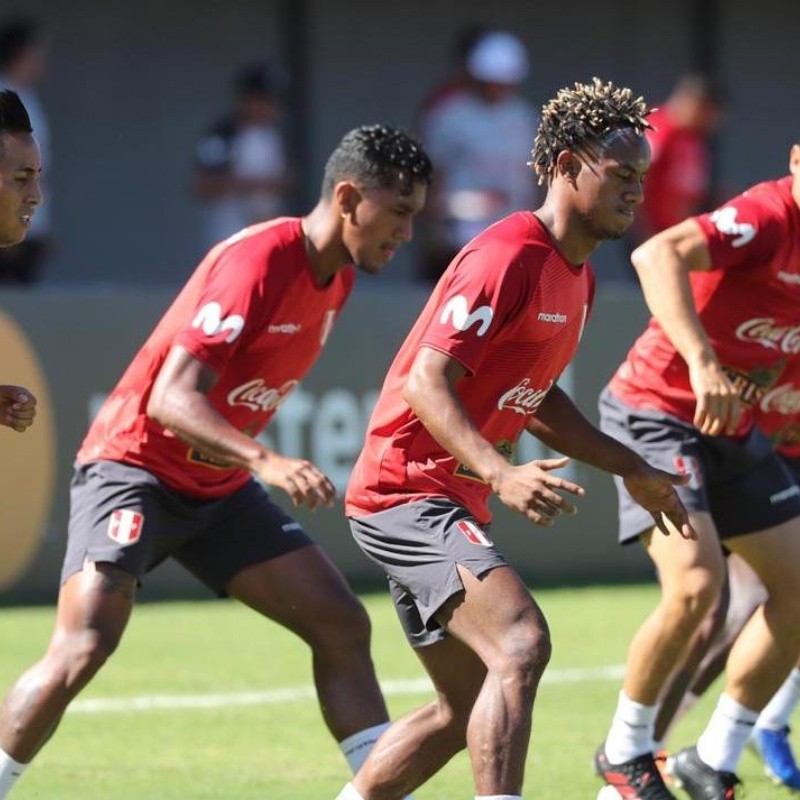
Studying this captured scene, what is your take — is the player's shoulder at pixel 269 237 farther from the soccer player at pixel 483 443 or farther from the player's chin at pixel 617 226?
the player's chin at pixel 617 226

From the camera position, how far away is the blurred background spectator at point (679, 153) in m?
15.8

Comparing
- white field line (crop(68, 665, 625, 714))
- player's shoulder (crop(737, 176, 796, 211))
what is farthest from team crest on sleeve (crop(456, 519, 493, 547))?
white field line (crop(68, 665, 625, 714))

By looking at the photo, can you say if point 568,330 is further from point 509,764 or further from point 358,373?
point 358,373

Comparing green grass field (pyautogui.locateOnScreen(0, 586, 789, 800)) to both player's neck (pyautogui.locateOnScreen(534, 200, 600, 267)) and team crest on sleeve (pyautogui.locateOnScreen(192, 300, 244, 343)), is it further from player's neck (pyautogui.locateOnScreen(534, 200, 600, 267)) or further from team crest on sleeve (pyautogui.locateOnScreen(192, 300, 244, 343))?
player's neck (pyautogui.locateOnScreen(534, 200, 600, 267))

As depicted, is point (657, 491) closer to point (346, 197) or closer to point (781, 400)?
point (346, 197)

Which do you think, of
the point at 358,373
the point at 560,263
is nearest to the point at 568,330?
the point at 560,263

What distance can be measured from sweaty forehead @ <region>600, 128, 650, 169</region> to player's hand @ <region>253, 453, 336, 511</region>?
1.38 meters

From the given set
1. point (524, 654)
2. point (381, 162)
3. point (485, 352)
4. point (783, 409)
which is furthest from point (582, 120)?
point (783, 409)

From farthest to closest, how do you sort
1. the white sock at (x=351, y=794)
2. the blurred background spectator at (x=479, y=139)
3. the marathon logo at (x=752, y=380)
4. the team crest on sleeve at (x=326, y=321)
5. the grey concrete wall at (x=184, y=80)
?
the grey concrete wall at (x=184, y=80)
the blurred background spectator at (x=479, y=139)
the marathon logo at (x=752, y=380)
the team crest on sleeve at (x=326, y=321)
the white sock at (x=351, y=794)

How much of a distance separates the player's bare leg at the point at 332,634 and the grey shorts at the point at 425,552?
32.0 inches

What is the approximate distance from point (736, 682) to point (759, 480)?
795 millimetres

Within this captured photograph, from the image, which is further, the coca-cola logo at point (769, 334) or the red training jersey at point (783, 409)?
the red training jersey at point (783, 409)

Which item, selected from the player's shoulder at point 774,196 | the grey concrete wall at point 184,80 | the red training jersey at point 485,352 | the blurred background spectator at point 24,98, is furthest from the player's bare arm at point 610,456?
the grey concrete wall at point 184,80

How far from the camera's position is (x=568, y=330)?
21.0 ft
